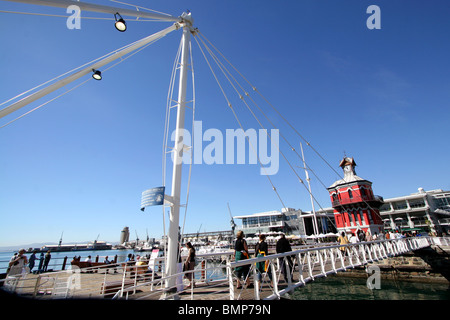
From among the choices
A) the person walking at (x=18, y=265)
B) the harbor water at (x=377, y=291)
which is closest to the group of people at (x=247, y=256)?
the person walking at (x=18, y=265)

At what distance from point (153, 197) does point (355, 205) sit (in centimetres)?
4329

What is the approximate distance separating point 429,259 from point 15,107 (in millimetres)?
35353

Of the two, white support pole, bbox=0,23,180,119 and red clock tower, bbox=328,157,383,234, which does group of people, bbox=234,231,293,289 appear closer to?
white support pole, bbox=0,23,180,119

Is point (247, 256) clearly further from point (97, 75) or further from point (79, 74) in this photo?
point (79, 74)

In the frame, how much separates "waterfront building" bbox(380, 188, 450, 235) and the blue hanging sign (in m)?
58.9

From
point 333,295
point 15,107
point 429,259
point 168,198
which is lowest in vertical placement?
point 333,295

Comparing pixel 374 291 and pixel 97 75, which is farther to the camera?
pixel 374 291

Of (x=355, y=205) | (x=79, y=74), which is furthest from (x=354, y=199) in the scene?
(x=79, y=74)

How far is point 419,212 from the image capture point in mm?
53438

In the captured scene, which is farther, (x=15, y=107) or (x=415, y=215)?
(x=415, y=215)

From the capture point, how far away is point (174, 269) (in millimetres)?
7359
